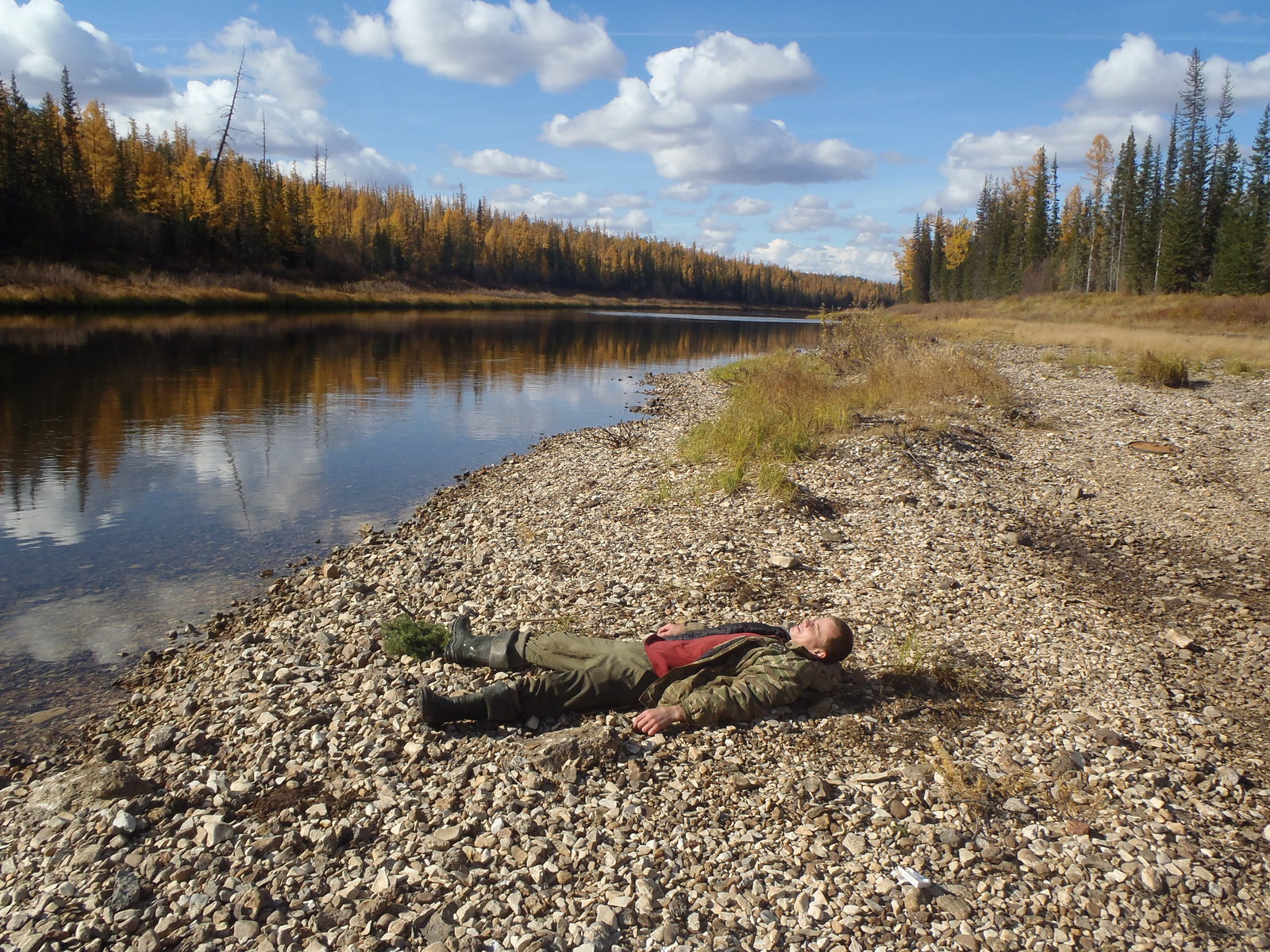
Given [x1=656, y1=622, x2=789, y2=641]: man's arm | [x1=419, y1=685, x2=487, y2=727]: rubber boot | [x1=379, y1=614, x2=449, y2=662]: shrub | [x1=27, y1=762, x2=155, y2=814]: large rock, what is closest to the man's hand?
[x1=656, y1=622, x2=789, y2=641]: man's arm

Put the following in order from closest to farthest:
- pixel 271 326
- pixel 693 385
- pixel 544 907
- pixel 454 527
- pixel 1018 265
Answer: pixel 544 907
pixel 454 527
pixel 693 385
pixel 271 326
pixel 1018 265

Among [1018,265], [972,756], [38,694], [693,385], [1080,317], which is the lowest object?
[38,694]

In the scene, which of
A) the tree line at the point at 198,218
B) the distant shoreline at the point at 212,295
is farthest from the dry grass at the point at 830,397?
the distant shoreline at the point at 212,295

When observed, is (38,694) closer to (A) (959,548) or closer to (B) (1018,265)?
(A) (959,548)

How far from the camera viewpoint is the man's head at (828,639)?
6066 millimetres

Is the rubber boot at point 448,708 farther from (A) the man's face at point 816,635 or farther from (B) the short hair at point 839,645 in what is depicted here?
(B) the short hair at point 839,645

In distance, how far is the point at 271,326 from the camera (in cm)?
4903

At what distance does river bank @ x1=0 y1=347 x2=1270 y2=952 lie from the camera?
13.1 feet

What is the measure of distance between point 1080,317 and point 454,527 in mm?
56999

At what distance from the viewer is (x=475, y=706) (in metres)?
5.62

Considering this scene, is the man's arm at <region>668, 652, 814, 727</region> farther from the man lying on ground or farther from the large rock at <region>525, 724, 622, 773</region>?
the large rock at <region>525, 724, 622, 773</region>

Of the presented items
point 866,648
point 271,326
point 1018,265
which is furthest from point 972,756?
point 1018,265

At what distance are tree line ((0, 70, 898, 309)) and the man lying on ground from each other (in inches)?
922

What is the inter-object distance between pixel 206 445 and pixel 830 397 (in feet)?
46.6
